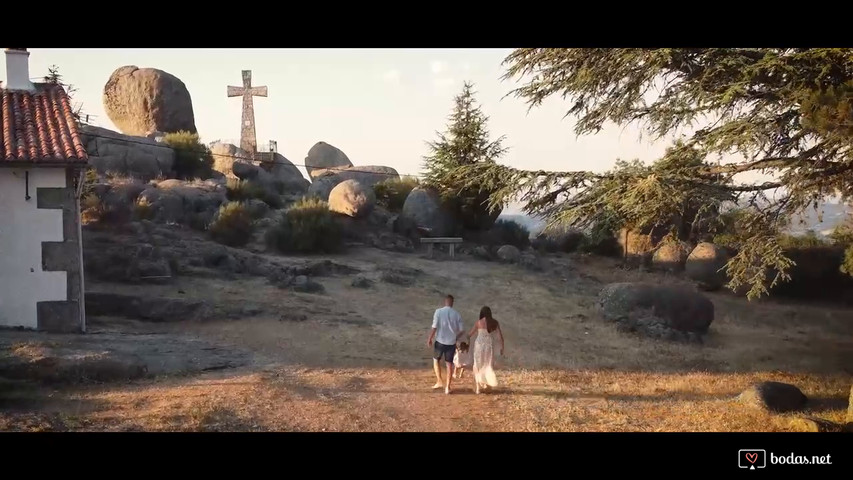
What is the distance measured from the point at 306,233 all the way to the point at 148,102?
18645mm

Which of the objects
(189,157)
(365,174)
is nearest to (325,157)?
(365,174)

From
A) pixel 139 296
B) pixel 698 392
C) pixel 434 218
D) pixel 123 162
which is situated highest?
pixel 123 162

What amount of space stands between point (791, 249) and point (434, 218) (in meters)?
13.3

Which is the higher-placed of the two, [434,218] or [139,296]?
[434,218]

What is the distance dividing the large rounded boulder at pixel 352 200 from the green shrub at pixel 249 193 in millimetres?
4412

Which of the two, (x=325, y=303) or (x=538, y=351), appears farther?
(x=325, y=303)

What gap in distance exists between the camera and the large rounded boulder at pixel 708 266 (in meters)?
25.0

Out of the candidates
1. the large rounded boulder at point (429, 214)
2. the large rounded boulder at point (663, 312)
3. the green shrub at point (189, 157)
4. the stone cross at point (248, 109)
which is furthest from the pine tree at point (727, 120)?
the stone cross at point (248, 109)

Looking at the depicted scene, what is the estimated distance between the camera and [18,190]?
1376 centimetres

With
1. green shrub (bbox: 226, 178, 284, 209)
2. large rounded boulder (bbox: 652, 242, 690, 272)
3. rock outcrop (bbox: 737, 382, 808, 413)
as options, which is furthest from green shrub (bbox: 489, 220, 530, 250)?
rock outcrop (bbox: 737, 382, 808, 413)
